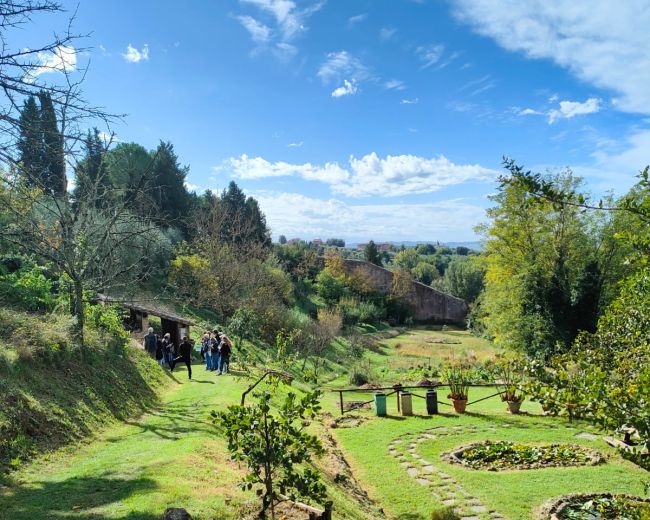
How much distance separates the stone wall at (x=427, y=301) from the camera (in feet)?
164

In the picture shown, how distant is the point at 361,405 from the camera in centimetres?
1552

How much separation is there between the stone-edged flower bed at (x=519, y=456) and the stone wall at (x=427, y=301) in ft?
129

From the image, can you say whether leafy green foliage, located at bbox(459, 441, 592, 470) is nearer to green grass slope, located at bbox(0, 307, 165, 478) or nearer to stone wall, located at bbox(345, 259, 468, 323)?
green grass slope, located at bbox(0, 307, 165, 478)

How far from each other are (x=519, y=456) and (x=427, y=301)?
42.1 meters

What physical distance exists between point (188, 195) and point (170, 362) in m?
28.4

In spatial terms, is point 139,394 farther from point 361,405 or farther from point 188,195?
point 188,195

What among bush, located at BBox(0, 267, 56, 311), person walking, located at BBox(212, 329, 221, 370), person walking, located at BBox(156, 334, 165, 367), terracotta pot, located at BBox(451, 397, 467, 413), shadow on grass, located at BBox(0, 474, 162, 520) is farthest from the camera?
person walking, located at BBox(212, 329, 221, 370)

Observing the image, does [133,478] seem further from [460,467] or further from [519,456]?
[519,456]

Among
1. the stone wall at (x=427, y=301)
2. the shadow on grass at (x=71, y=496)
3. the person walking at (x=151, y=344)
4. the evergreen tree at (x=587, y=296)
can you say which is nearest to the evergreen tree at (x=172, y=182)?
the stone wall at (x=427, y=301)

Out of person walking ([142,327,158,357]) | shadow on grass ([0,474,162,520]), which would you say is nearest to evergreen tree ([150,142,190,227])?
person walking ([142,327,158,357])

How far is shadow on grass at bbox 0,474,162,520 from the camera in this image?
479 centimetres

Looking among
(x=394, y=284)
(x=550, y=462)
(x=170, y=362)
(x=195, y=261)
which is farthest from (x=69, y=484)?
(x=394, y=284)

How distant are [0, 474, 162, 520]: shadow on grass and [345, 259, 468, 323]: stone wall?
4415 centimetres

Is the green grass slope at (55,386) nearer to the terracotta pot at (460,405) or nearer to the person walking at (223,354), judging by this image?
the person walking at (223,354)
